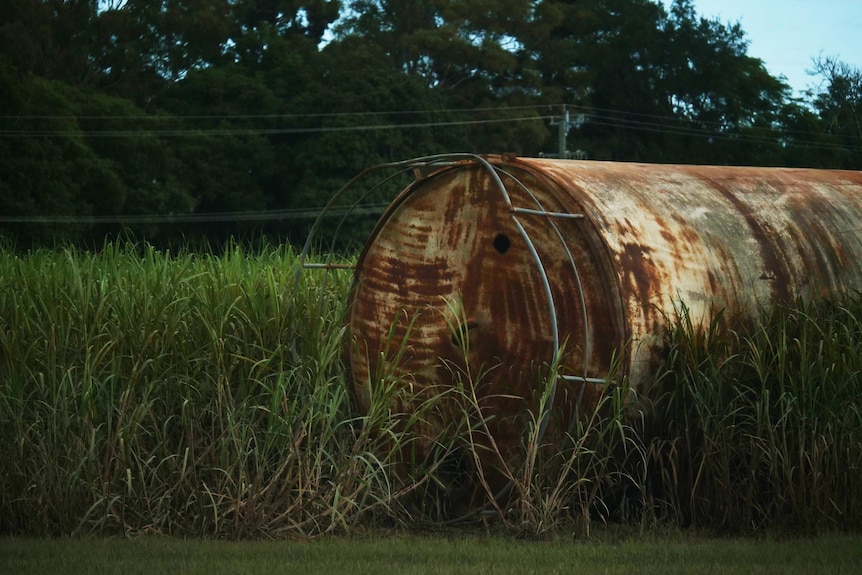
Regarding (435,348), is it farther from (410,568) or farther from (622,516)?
(410,568)

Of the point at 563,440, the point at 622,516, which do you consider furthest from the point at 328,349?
the point at 622,516

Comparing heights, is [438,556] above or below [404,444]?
below

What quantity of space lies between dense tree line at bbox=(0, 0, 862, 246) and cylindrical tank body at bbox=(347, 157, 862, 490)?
25869 mm

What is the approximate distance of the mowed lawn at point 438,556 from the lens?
5355mm

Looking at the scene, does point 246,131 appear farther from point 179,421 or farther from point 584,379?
point 584,379

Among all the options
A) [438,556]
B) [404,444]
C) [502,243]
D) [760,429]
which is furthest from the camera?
[502,243]

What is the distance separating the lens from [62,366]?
22.4 feet

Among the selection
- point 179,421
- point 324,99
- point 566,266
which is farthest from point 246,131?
point 566,266

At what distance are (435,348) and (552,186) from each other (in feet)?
4.16

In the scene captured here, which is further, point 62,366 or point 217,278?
point 217,278

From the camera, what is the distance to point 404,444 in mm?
6699

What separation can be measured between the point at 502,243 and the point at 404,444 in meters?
1.33

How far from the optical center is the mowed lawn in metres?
5.36

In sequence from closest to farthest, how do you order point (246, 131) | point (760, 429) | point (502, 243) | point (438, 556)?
point (438, 556), point (760, 429), point (502, 243), point (246, 131)
